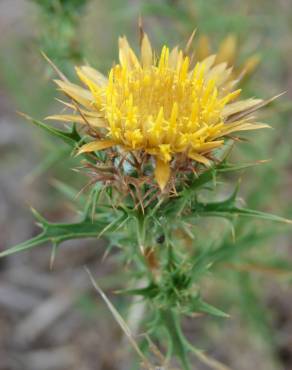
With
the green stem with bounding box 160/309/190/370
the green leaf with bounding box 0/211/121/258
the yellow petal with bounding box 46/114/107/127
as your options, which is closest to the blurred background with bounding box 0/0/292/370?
the green stem with bounding box 160/309/190/370

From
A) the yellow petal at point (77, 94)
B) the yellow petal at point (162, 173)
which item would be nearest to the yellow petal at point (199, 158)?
the yellow petal at point (162, 173)

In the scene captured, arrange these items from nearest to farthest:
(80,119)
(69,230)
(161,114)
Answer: (161,114) → (80,119) → (69,230)

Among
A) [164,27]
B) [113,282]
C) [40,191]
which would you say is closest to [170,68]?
[113,282]

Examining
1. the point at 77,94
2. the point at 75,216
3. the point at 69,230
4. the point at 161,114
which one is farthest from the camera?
the point at 75,216

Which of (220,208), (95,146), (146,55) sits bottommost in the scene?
(220,208)

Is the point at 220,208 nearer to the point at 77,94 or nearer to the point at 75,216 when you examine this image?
the point at 77,94

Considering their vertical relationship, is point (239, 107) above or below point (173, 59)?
below

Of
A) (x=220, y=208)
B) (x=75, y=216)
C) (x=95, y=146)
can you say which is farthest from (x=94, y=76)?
(x=75, y=216)

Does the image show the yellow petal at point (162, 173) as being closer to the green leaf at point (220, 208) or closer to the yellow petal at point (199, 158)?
the yellow petal at point (199, 158)
